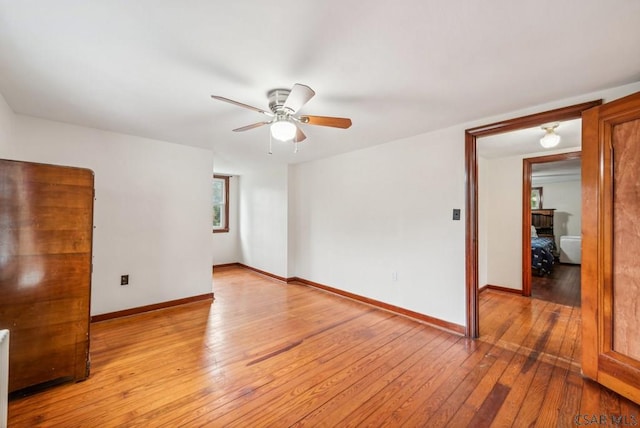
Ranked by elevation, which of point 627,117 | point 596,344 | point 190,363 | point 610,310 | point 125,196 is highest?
point 627,117

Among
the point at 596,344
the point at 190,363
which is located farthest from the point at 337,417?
the point at 596,344

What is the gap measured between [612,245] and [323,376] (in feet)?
7.60

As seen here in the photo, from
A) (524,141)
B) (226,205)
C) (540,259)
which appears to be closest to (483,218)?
(524,141)

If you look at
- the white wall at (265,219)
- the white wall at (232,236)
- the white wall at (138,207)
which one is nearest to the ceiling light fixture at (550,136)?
the white wall at (265,219)

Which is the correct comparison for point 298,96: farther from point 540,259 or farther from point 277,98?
point 540,259

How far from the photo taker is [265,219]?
5.53 m

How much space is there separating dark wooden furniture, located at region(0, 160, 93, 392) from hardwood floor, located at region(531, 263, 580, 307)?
552 cm

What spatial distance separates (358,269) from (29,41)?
3.78 m

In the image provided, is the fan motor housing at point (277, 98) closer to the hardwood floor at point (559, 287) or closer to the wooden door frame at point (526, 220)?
the wooden door frame at point (526, 220)

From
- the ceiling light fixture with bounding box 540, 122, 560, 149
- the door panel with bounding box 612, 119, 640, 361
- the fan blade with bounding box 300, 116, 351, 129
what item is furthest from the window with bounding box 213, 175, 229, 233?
the door panel with bounding box 612, 119, 640, 361

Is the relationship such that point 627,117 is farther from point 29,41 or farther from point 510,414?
point 29,41

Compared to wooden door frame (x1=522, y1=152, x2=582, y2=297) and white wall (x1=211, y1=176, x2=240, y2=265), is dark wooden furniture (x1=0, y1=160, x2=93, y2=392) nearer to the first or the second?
white wall (x1=211, y1=176, x2=240, y2=265)

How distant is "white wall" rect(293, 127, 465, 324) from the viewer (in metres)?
3.00

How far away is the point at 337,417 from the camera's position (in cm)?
168
